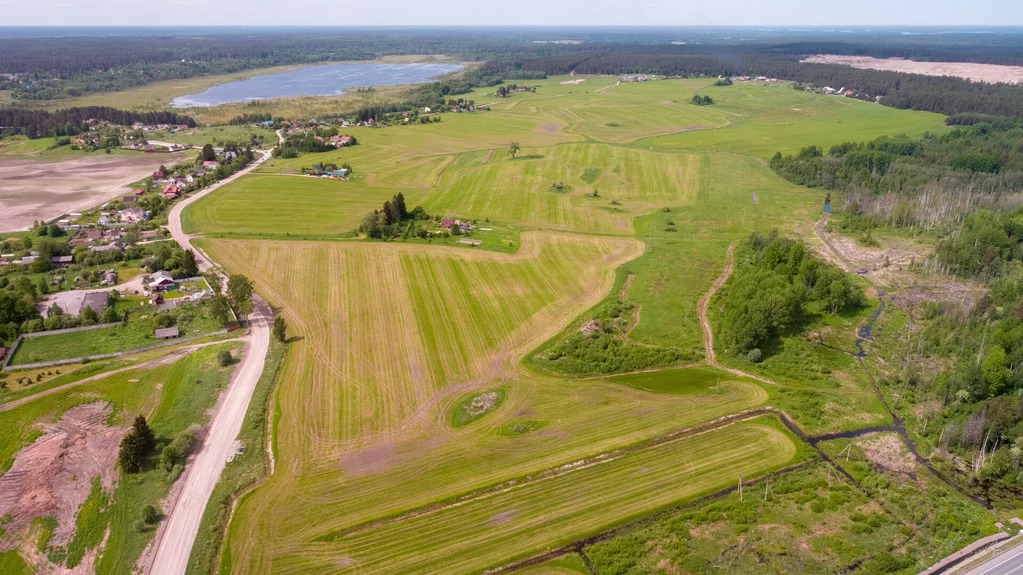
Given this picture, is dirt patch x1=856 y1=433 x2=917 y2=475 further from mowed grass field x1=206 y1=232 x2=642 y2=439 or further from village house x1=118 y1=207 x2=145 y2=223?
village house x1=118 y1=207 x2=145 y2=223

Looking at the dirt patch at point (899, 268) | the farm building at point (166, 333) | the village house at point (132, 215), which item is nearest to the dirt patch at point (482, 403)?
the farm building at point (166, 333)

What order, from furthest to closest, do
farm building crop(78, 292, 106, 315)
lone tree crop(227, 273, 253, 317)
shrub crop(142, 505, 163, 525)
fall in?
farm building crop(78, 292, 106, 315) < lone tree crop(227, 273, 253, 317) < shrub crop(142, 505, 163, 525)

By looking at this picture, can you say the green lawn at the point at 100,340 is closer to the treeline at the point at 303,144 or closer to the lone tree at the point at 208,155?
the lone tree at the point at 208,155

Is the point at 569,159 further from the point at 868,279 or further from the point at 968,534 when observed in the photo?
the point at 968,534

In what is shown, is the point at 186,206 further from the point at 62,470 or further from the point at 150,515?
the point at 150,515

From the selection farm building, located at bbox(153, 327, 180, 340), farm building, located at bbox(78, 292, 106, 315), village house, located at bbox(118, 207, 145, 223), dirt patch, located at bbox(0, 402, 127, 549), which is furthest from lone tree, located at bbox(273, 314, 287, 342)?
village house, located at bbox(118, 207, 145, 223)

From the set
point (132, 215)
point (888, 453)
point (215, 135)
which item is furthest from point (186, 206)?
point (888, 453)
